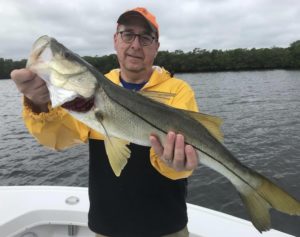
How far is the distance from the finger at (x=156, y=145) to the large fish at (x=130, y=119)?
2.1 inches

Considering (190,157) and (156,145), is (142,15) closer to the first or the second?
(156,145)

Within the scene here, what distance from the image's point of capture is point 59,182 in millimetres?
12883

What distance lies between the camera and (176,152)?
2795mm

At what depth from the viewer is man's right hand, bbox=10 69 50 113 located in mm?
2623

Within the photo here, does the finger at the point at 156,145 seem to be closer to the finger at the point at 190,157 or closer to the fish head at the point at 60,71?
the finger at the point at 190,157

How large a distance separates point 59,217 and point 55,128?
2.39 m

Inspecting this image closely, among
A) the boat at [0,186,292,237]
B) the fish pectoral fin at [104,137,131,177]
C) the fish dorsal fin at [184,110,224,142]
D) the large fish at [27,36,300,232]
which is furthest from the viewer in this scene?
the boat at [0,186,292,237]

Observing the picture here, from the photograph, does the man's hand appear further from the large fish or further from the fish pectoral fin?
the fish pectoral fin

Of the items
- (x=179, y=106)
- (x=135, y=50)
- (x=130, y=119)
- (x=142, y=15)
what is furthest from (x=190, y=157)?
(x=142, y=15)

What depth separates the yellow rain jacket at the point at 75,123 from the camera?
301 cm

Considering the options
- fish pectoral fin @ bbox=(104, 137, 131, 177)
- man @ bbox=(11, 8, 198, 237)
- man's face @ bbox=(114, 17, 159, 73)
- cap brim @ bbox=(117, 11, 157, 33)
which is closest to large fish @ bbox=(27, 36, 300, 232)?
fish pectoral fin @ bbox=(104, 137, 131, 177)

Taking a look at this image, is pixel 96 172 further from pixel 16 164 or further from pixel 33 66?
pixel 16 164

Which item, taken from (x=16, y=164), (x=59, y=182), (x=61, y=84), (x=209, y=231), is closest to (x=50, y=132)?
(x=61, y=84)

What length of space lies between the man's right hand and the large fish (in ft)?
0.19
